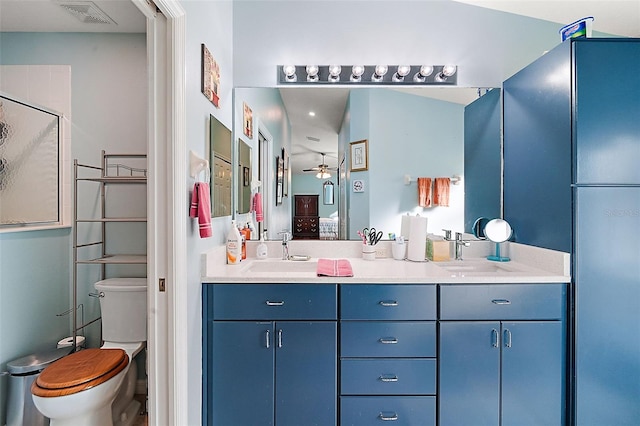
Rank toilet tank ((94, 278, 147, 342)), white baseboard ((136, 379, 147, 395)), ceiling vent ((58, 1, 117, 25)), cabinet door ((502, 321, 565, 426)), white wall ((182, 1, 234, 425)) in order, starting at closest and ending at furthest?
white wall ((182, 1, 234, 425))
cabinet door ((502, 321, 565, 426))
ceiling vent ((58, 1, 117, 25))
toilet tank ((94, 278, 147, 342))
white baseboard ((136, 379, 147, 395))

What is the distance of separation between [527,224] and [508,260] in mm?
288

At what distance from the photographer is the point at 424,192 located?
209cm

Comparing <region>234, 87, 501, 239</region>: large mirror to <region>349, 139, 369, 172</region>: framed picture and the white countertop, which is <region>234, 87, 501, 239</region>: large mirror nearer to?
<region>349, 139, 369, 172</region>: framed picture

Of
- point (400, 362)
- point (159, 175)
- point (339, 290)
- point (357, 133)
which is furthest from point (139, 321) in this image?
point (357, 133)

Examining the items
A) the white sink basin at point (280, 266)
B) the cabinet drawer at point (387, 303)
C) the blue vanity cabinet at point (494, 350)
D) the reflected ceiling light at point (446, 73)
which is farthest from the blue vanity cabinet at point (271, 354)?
the reflected ceiling light at point (446, 73)

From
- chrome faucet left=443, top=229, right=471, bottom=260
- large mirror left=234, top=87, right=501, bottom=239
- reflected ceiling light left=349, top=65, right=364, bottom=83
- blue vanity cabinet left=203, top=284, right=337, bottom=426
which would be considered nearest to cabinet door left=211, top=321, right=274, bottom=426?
blue vanity cabinet left=203, top=284, right=337, bottom=426

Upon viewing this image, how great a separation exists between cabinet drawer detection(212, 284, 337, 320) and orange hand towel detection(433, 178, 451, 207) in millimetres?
1027

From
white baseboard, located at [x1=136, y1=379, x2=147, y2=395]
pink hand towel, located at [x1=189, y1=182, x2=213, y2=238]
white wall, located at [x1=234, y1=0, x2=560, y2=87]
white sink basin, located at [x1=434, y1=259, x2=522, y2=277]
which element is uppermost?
white wall, located at [x1=234, y1=0, x2=560, y2=87]

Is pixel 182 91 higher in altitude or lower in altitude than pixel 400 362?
higher

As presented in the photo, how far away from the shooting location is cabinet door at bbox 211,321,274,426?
5.07 ft

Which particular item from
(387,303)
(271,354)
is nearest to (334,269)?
(387,303)

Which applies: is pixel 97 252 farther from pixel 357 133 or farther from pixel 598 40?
pixel 598 40

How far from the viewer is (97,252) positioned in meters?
2.13

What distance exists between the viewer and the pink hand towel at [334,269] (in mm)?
1566
